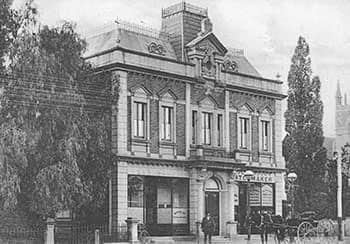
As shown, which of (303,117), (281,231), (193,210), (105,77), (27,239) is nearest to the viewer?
(27,239)

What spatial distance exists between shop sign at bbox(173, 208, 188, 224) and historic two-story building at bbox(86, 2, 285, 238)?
5cm

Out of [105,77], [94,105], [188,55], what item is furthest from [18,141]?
[188,55]

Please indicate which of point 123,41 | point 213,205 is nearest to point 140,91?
point 123,41

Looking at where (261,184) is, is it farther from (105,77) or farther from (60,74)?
(60,74)

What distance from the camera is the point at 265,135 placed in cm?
4169

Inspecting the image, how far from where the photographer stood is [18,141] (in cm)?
2553

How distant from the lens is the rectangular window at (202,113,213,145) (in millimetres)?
38031

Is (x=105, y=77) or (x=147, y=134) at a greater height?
(x=105, y=77)

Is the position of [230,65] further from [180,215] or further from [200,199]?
[180,215]

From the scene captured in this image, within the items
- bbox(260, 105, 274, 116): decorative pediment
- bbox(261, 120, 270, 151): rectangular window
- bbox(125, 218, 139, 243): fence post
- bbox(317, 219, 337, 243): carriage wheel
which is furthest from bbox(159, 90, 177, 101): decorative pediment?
bbox(317, 219, 337, 243): carriage wheel

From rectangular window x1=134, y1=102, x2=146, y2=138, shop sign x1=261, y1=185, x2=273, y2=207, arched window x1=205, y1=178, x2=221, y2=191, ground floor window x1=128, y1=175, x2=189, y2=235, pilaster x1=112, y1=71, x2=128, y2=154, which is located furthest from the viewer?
shop sign x1=261, y1=185, x2=273, y2=207

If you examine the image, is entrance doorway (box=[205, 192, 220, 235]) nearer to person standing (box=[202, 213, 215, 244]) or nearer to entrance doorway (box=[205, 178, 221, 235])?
entrance doorway (box=[205, 178, 221, 235])

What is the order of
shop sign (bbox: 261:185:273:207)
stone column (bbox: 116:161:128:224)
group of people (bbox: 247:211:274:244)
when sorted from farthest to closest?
shop sign (bbox: 261:185:273:207)
stone column (bbox: 116:161:128:224)
group of people (bbox: 247:211:274:244)

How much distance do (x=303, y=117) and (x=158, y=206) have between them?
1383 centimetres
